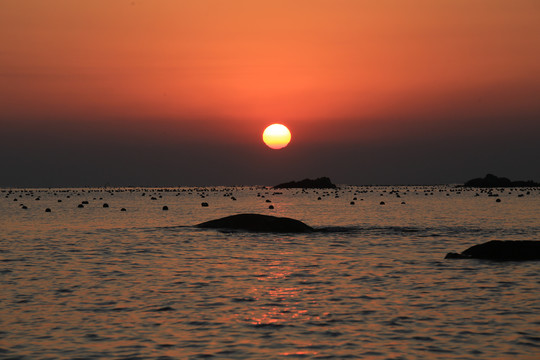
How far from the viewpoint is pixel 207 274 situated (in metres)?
28.0

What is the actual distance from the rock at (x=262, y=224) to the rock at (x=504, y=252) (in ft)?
63.7

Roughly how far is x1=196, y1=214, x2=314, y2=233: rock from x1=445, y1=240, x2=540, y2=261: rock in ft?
63.7

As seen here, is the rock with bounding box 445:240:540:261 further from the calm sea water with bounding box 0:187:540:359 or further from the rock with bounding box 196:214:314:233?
the rock with bounding box 196:214:314:233

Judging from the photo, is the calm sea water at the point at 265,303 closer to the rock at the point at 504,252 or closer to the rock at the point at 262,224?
the rock at the point at 504,252

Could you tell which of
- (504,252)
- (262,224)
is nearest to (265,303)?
(504,252)

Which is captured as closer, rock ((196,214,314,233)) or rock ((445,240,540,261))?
rock ((445,240,540,261))

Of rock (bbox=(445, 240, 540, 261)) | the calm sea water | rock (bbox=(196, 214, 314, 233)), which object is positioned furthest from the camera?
rock (bbox=(196, 214, 314, 233))

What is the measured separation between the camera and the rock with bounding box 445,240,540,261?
107 ft

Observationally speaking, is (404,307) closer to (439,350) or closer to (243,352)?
(439,350)

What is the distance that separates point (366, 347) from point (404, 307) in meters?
5.15

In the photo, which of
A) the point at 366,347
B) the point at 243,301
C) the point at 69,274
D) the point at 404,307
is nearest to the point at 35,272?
the point at 69,274

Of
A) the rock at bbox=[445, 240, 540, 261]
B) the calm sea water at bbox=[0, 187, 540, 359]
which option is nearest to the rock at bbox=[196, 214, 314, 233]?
the calm sea water at bbox=[0, 187, 540, 359]

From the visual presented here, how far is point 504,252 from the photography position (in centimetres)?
3284

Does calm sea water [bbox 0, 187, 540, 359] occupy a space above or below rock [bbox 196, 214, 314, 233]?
below
